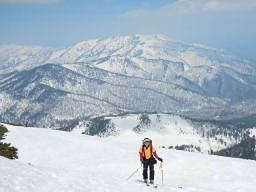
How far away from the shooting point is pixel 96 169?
1328 inches

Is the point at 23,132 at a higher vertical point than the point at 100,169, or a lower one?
higher

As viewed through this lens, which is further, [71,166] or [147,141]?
[71,166]

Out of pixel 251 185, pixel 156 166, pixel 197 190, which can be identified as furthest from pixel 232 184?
pixel 156 166

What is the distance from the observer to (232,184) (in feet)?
93.0

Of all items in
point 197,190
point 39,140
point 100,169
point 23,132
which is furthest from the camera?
point 23,132

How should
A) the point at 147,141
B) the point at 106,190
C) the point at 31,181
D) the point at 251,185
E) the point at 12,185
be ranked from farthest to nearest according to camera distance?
the point at 251,185, the point at 147,141, the point at 106,190, the point at 31,181, the point at 12,185

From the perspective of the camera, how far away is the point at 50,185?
18.1m

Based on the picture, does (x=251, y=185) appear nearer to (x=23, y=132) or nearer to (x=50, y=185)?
(x=50, y=185)

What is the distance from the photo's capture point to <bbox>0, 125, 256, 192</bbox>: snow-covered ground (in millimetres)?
19016

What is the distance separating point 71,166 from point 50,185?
17305 mm

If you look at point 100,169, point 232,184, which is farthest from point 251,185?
point 100,169

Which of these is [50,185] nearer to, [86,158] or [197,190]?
[197,190]

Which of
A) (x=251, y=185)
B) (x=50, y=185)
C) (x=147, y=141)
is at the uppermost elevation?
(x=147, y=141)

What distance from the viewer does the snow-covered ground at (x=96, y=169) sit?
62.4ft
